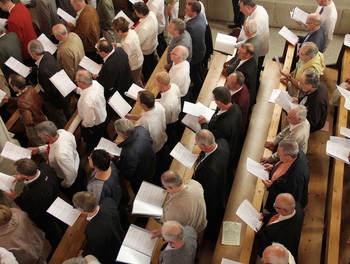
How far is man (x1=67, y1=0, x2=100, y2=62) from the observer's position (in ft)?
21.9

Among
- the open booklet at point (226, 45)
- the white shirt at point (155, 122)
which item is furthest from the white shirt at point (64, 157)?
the open booklet at point (226, 45)

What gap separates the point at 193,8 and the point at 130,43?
45.0 inches

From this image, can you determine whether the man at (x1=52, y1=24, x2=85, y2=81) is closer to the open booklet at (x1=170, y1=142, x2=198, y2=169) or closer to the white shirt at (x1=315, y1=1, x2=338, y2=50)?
the open booklet at (x1=170, y1=142, x2=198, y2=169)

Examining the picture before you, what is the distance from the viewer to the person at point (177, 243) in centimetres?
373

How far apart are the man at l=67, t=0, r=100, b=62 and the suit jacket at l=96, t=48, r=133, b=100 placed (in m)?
1.09

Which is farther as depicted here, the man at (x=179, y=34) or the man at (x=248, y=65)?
the man at (x=179, y=34)

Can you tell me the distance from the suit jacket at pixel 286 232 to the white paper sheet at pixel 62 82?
309cm

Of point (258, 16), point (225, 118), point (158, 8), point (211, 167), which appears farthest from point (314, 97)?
point (158, 8)

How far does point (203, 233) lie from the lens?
5184 mm

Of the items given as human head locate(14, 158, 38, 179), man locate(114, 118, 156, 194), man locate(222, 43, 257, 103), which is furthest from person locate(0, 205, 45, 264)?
man locate(222, 43, 257, 103)

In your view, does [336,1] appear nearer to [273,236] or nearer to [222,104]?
[222,104]

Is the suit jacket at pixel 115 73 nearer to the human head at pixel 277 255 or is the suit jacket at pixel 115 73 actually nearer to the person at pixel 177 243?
the person at pixel 177 243

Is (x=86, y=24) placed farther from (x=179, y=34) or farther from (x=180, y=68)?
(x=180, y=68)

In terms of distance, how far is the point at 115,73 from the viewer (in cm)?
603
